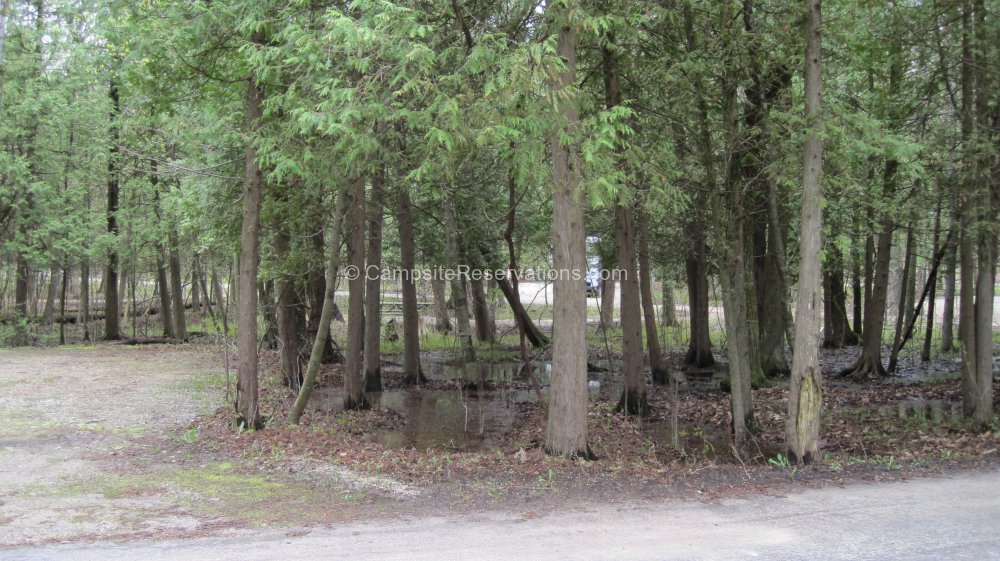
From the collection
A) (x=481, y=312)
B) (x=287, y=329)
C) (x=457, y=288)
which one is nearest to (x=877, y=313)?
(x=457, y=288)

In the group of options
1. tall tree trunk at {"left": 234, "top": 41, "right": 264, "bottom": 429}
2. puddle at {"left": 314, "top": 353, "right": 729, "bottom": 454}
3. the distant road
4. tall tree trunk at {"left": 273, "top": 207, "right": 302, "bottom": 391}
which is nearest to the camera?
the distant road

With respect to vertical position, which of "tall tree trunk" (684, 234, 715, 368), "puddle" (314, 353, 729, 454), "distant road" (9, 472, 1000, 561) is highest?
"tall tree trunk" (684, 234, 715, 368)

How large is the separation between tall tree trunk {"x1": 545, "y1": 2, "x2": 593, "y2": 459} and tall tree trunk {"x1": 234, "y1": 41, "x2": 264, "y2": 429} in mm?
4455

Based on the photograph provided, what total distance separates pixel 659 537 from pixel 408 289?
1165 cm

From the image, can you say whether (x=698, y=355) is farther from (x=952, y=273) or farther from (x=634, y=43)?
(x=634, y=43)

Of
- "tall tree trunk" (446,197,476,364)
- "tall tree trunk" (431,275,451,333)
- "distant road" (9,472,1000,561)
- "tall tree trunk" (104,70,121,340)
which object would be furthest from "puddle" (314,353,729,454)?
"tall tree trunk" (104,70,121,340)

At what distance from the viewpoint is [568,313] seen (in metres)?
8.95

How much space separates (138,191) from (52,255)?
3257 millimetres

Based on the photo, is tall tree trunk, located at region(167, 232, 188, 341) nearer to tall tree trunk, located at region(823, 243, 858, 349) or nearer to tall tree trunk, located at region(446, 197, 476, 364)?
tall tree trunk, located at region(446, 197, 476, 364)

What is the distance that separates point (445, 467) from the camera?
8727 mm

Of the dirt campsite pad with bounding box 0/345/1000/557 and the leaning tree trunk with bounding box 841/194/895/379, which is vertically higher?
the leaning tree trunk with bounding box 841/194/895/379

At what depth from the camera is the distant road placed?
5.55 metres

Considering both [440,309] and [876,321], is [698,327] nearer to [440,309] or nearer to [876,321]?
[876,321]

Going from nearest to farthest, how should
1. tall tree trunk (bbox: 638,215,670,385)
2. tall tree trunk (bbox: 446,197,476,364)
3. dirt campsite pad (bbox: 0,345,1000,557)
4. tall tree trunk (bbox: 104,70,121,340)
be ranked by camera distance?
dirt campsite pad (bbox: 0,345,1000,557)
tall tree trunk (bbox: 638,215,670,385)
tall tree trunk (bbox: 446,197,476,364)
tall tree trunk (bbox: 104,70,121,340)
